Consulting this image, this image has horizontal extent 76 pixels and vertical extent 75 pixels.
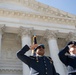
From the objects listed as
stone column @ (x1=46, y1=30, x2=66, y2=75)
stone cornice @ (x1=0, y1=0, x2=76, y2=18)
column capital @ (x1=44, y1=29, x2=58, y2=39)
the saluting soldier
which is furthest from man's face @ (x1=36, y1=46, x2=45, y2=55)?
stone cornice @ (x1=0, y1=0, x2=76, y2=18)

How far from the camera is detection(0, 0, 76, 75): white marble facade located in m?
16.3

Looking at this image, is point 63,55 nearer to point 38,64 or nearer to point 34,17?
point 38,64

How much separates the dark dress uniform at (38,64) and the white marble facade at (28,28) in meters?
11.5

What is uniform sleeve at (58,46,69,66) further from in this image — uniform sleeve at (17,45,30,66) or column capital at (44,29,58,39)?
column capital at (44,29,58,39)

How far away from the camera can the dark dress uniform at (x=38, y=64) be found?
13.3 feet

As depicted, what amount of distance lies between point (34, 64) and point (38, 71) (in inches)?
8.6

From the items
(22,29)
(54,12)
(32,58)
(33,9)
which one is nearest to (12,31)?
(22,29)

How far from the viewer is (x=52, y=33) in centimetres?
1738

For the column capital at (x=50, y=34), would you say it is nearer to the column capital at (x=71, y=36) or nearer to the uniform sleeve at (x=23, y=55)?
the column capital at (x=71, y=36)

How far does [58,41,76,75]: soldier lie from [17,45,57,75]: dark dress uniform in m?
0.37

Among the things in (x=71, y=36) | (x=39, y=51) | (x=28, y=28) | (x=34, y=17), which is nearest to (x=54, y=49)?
(x=71, y=36)

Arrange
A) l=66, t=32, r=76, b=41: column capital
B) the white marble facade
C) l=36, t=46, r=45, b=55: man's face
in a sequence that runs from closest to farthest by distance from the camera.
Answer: l=36, t=46, r=45, b=55: man's face
the white marble facade
l=66, t=32, r=76, b=41: column capital

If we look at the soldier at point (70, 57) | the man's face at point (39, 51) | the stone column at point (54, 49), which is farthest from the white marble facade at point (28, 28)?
the soldier at point (70, 57)

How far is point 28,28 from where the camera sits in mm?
16734
